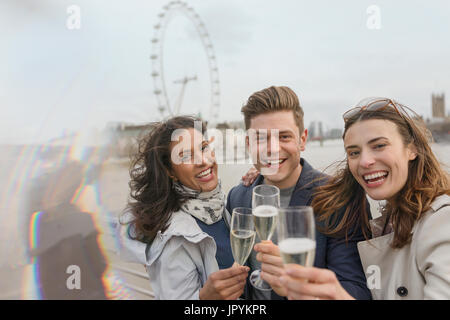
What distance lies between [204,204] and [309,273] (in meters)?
0.99

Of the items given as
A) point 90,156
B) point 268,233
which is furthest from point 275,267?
A: point 90,156

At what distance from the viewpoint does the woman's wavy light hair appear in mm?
1216

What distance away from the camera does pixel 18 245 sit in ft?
20.2

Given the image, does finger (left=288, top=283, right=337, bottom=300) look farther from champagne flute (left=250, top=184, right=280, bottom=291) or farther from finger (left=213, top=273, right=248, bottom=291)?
finger (left=213, top=273, right=248, bottom=291)

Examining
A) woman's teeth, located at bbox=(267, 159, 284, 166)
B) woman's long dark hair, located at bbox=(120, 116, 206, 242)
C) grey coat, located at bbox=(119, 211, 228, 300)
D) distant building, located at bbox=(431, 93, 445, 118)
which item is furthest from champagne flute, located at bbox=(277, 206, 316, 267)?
distant building, located at bbox=(431, 93, 445, 118)

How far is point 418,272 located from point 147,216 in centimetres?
137

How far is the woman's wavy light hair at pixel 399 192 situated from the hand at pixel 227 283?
505 millimetres

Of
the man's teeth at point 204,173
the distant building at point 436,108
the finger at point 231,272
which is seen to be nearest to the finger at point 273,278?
the finger at point 231,272

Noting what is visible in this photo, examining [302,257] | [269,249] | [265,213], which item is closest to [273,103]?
[265,213]

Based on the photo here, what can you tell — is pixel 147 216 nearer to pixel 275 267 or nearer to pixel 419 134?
pixel 275 267

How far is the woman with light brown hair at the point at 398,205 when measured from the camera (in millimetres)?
1102

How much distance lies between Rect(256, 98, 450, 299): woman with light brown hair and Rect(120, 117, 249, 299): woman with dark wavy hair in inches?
25.4

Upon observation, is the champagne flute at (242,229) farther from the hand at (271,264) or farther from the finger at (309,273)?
the finger at (309,273)

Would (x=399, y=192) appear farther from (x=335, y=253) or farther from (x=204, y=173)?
(x=204, y=173)
